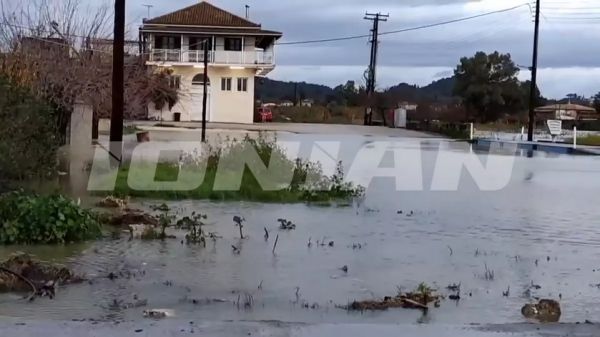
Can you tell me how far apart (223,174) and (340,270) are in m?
9.42

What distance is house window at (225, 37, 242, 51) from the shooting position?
224 ft

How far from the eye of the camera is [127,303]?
28.8ft

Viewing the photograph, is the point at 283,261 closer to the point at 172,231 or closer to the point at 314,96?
the point at 172,231

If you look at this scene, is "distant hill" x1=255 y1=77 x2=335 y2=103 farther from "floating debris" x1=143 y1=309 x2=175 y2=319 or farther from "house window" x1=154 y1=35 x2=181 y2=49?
"floating debris" x1=143 y1=309 x2=175 y2=319

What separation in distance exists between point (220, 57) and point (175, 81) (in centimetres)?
566

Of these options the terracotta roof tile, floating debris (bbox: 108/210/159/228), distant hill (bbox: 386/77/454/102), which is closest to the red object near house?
the terracotta roof tile

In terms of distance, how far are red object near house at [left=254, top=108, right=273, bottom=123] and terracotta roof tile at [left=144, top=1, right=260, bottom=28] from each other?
7242mm

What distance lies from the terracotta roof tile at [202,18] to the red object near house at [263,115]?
285 inches

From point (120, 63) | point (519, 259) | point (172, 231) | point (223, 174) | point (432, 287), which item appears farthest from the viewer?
point (120, 63)

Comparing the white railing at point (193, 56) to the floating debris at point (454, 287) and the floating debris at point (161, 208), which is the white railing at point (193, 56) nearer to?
the floating debris at point (161, 208)

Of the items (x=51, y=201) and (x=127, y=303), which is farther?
(x=51, y=201)

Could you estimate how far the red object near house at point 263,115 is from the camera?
236 feet

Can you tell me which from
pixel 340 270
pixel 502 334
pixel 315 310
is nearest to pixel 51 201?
pixel 340 270

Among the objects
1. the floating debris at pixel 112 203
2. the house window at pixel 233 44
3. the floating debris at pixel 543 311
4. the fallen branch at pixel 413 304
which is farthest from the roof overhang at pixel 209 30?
the floating debris at pixel 543 311
